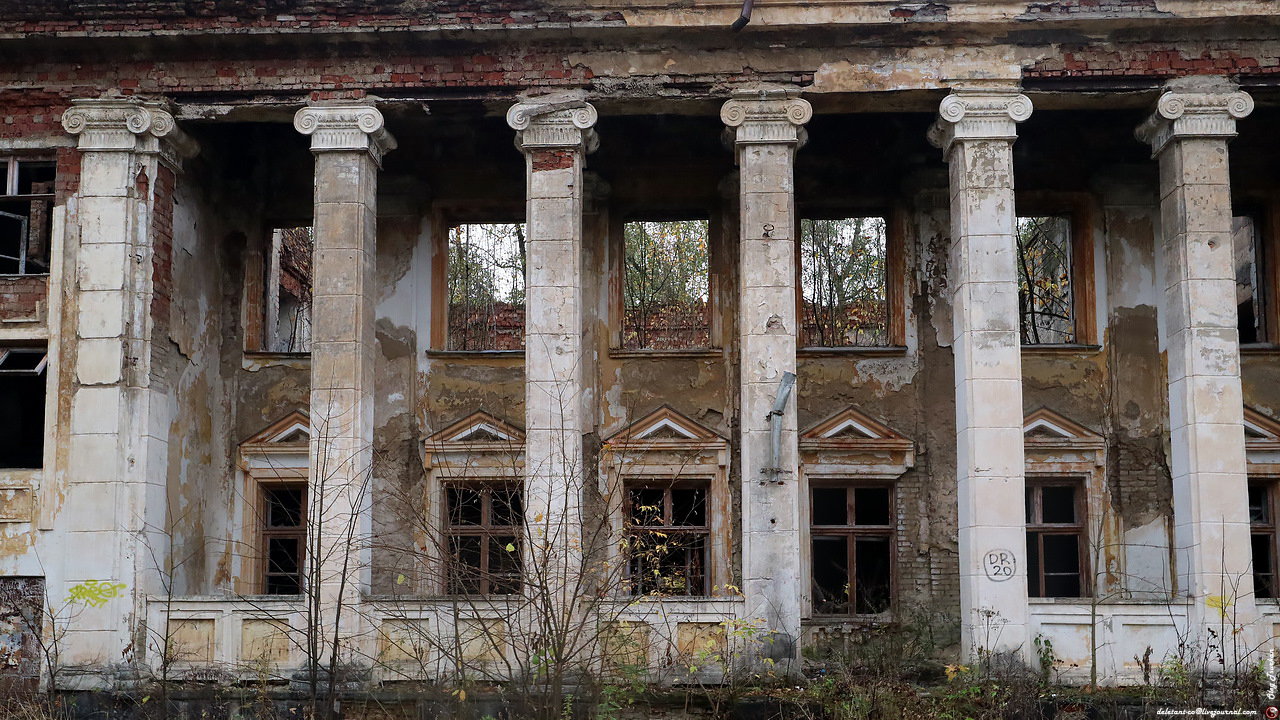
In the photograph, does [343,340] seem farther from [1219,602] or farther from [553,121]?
[1219,602]

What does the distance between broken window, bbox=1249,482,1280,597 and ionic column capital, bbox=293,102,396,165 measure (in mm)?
11020

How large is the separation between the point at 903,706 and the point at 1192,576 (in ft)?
11.1

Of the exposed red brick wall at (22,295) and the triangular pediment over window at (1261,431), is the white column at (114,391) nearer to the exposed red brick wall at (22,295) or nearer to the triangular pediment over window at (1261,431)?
the exposed red brick wall at (22,295)

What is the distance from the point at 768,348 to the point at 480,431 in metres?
4.41

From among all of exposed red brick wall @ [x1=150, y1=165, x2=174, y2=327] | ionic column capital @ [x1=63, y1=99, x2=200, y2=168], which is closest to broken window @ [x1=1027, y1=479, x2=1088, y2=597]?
exposed red brick wall @ [x1=150, y1=165, x2=174, y2=327]

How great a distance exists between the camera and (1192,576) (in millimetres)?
12141

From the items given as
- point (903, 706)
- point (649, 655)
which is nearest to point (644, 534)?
point (649, 655)

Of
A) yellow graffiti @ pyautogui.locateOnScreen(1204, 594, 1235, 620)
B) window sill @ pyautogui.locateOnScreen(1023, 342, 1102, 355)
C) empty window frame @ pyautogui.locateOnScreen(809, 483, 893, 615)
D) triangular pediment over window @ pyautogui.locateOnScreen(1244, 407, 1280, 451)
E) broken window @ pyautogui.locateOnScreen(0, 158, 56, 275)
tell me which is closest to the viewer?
yellow graffiti @ pyautogui.locateOnScreen(1204, 594, 1235, 620)

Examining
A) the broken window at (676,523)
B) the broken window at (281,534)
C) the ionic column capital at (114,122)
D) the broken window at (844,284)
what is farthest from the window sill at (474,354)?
the ionic column capital at (114,122)

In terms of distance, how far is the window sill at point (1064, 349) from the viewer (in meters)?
15.2


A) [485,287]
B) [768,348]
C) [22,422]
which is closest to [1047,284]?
[768,348]

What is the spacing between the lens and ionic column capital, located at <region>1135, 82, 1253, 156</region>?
12625mm

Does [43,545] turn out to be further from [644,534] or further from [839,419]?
[839,419]

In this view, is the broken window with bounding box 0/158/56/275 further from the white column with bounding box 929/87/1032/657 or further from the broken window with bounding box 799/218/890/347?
the white column with bounding box 929/87/1032/657
